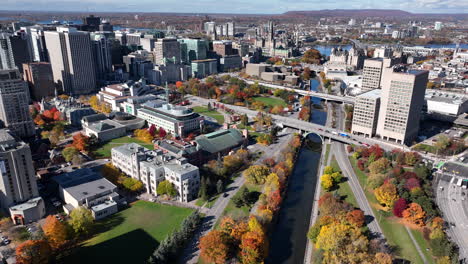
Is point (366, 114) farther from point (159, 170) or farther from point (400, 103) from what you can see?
point (159, 170)

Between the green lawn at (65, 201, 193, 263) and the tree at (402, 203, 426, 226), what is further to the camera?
the tree at (402, 203, 426, 226)

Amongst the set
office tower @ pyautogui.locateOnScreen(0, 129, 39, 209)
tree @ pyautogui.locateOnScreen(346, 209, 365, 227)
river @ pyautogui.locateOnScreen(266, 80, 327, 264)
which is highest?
office tower @ pyautogui.locateOnScreen(0, 129, 39, 209)

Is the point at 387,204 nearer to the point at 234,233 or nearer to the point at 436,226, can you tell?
the point at 436,226

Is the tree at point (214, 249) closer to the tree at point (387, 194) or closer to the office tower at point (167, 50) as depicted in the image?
the tree at point (387, 194)

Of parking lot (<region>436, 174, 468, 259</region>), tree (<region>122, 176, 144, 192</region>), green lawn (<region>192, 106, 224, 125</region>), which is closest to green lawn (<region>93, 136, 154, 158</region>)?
tree (<region>122, 176, 144, 192</region>)

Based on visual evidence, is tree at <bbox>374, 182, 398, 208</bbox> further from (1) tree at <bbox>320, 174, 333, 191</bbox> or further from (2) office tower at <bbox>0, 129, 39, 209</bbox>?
(2) office tower at <bbox>0, 129, 39, 209</bbox>

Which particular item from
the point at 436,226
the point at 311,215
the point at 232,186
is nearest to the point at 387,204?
the point at 436,226

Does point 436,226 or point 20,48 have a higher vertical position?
point 20,48
